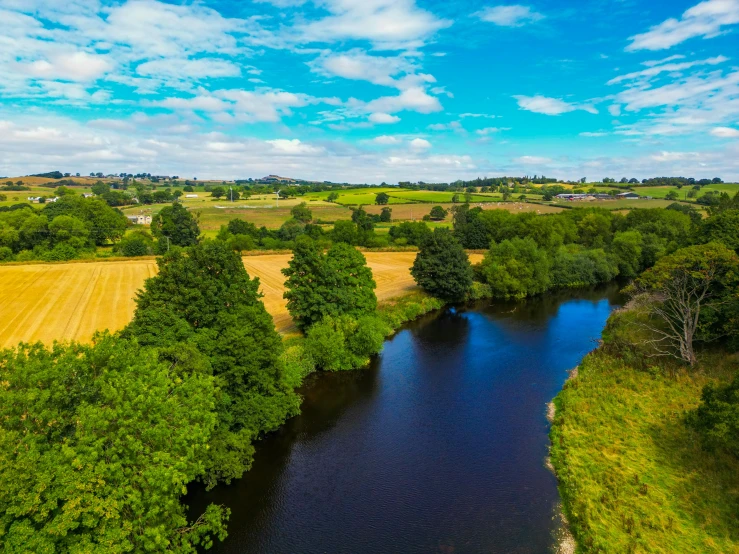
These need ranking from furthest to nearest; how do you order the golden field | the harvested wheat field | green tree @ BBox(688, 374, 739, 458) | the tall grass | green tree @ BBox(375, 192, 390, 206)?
1. green tree @ BBox(375, 192, 390, 206)
2. the golden field
3. the harvested wheat field
4. green tree @ BBox(688, 374, 739, 458)
5. the tall grass

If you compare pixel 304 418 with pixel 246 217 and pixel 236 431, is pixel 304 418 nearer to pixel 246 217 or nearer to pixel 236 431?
pixel 236 431

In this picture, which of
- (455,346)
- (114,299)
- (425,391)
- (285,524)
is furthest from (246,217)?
(285,524)

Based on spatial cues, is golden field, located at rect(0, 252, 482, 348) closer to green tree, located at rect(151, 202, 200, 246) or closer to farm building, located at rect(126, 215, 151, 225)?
green tree, located at rect(151, 202, 200, 246)

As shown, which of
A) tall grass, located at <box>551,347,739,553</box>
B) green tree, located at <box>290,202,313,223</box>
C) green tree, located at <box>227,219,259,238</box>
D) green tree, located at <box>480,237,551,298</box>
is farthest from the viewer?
green tree, located at <box>290,202,313,223</box>

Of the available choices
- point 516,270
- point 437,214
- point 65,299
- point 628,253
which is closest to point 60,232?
point 65,299

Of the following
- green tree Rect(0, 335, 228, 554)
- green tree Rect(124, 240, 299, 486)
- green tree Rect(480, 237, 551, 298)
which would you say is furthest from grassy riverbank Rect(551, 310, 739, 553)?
green tree Rect(480, 237, 551, 298)

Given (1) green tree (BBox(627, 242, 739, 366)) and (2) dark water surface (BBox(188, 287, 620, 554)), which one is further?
(1) green tree (BBox(627, 242, 739, 366))

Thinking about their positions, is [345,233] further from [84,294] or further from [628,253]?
[628,253]

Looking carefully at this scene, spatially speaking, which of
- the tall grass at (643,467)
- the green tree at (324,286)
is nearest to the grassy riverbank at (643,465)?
the tall grass at (643,467)
